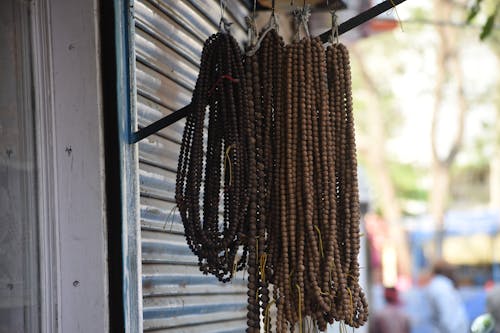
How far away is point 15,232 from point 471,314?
15.4 metres

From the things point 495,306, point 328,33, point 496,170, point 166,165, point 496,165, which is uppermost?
point 496,165

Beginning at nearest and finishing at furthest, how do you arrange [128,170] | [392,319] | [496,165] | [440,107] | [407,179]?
[128,170] → [392,319] → [440,107] → [496,165] → [407,179]

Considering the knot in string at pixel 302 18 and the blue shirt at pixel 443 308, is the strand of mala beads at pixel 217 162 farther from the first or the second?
the blue shirt at pixel 443 308

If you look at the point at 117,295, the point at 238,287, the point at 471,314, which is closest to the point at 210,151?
the point at 117,295

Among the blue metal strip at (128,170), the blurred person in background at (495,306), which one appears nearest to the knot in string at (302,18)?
the blue metal strip at (128,170)

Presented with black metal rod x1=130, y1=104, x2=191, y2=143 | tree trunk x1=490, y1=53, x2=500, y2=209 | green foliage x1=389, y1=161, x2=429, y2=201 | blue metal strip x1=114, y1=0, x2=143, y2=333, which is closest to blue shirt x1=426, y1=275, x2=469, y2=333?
blue metal strip x1=114, y1=0, x2=143, y2=333

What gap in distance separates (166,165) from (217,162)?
769 millimetres

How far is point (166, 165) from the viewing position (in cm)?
347

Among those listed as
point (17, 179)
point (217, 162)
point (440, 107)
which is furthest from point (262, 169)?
point (440, 107)

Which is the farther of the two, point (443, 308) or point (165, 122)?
point (443, 308)

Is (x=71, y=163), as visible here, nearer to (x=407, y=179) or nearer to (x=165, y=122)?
(x=165, y=122)

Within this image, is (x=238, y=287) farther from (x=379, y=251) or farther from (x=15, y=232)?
(x=379, y=251)

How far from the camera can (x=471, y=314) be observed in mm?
17094

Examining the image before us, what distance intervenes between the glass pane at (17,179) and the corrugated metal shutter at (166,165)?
1.47 feet
